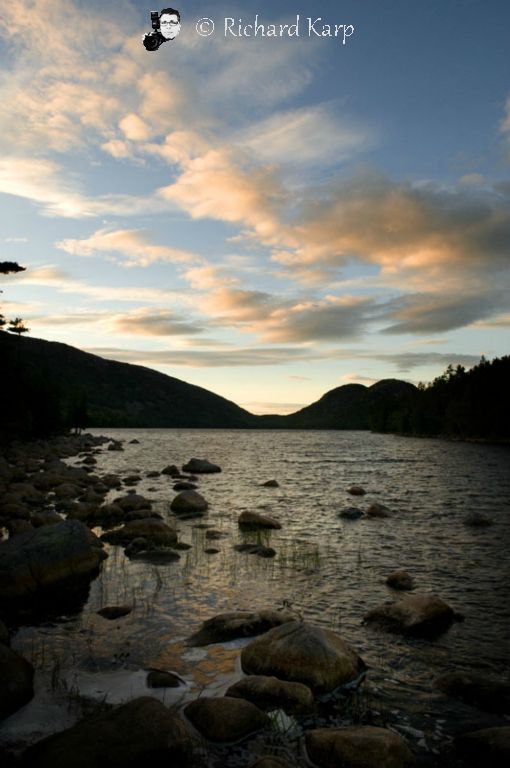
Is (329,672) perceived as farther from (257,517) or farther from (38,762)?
(257,517)

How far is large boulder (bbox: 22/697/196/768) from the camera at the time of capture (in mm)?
5527

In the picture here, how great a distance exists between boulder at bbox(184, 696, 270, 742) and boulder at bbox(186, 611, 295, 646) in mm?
2738

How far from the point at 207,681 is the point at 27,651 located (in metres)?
3.50

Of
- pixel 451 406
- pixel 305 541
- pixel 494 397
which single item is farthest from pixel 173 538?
pixel 451 406

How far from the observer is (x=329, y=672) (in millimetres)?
8078

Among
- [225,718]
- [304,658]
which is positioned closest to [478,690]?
[304,658]

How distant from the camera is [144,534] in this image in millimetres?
18422

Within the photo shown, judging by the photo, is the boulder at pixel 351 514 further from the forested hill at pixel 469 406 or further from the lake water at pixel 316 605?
the forested hill at pixel 469 406

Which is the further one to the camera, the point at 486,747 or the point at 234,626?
the point at 234,626

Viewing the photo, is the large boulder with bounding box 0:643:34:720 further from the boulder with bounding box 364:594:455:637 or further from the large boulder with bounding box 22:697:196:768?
the boulder with bounding box 364:594:455:637

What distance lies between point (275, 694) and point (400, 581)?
731 cm

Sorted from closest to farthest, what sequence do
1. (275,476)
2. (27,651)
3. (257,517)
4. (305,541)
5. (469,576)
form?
(27,651), (469,576), (305,541), (257,517), (275,476)

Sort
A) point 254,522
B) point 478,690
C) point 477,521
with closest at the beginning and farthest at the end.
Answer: point 478,690 < point 254,522 < point 477,521

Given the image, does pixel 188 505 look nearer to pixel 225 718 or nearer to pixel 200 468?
pixel 225 718
